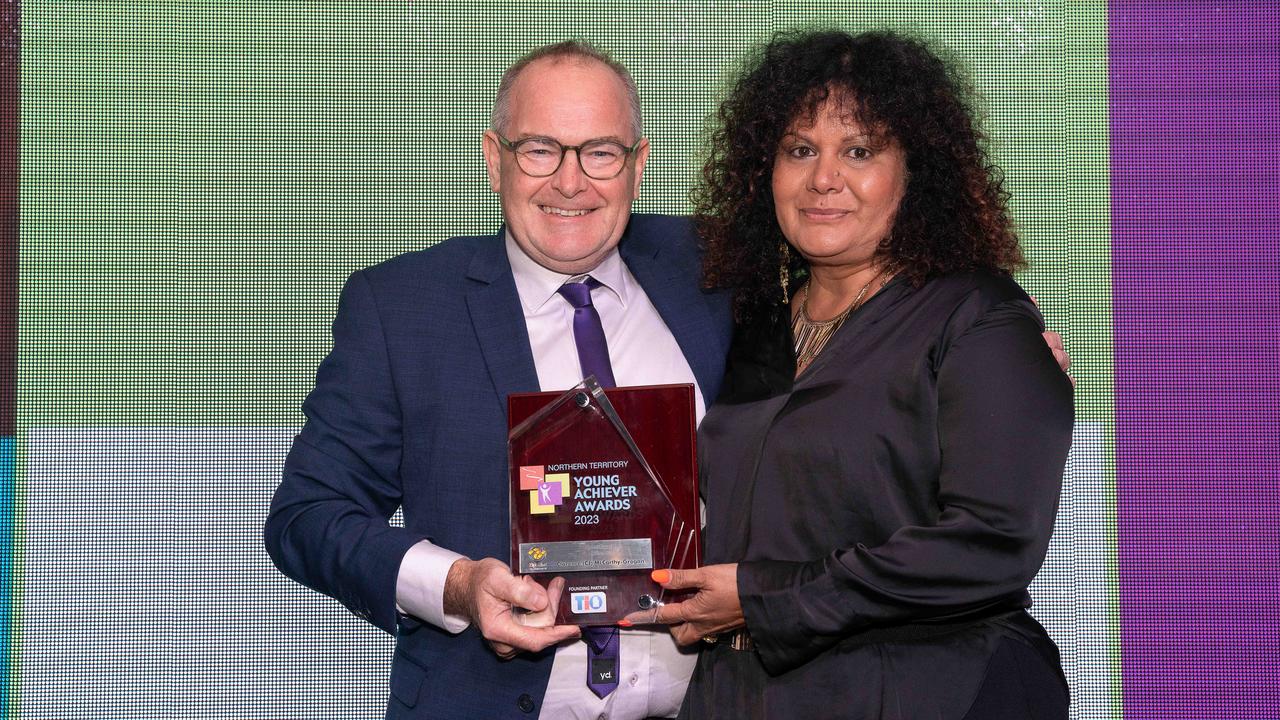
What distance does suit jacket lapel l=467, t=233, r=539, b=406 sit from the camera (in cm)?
214

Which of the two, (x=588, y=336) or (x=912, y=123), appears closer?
(x=912, y=123)

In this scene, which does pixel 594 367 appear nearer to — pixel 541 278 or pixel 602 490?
pixel 541 278

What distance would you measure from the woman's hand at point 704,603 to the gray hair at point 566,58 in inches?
36.4

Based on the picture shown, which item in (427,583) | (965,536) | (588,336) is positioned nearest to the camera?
(965,536)

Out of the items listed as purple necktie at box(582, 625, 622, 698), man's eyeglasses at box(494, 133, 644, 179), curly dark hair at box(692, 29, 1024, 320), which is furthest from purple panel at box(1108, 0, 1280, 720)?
purple necktie at box(582, 625, 622, 698)

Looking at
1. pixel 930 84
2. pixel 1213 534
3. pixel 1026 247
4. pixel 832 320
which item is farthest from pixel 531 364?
pixel 1213 534

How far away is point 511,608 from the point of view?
1878 millimetres

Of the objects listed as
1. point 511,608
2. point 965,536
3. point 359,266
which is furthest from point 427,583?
point 359,266

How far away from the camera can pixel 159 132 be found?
144 inches

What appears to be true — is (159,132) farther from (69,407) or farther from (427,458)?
(427,458)

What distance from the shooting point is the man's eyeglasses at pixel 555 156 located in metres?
2.24

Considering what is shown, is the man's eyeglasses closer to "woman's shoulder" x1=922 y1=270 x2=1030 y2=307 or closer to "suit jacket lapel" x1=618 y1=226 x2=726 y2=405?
"suit jacket lapel" x1=618 y1=226 x2=726 y2=405

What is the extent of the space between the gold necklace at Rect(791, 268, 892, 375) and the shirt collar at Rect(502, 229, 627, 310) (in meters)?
0.40

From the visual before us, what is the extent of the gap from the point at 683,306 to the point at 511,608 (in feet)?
2.48
